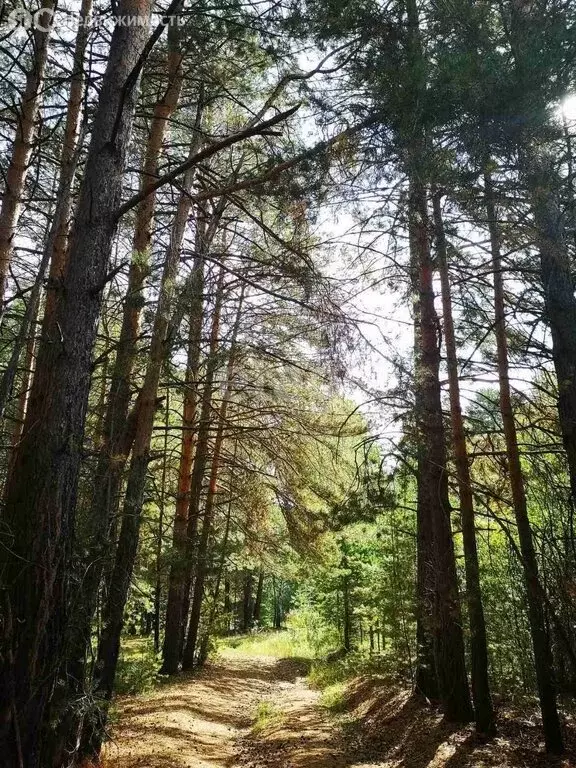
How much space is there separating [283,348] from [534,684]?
7.07 meters

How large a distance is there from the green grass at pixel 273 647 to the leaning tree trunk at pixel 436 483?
1588cm

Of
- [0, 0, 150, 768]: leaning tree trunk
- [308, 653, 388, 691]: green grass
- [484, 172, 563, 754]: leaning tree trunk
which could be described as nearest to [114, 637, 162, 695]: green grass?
[308, 653, 388, 691]: green grass

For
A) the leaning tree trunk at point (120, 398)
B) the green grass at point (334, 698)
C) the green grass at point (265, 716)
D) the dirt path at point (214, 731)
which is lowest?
the green grass at point (334, 698)

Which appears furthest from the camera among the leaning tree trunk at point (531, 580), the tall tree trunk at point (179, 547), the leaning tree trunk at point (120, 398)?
the tall tree trunk at point (179, 547)

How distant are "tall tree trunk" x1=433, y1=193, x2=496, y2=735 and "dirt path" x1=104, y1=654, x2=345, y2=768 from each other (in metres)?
2.07

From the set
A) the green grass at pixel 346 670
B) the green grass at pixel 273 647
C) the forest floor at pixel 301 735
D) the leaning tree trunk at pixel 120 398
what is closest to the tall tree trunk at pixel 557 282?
the forest floor at pixel 301 735

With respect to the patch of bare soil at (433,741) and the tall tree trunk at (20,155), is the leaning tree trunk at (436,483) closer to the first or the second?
the patch of bare soil at (433,741)

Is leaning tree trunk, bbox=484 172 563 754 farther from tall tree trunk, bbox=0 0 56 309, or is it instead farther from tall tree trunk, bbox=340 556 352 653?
tall tree trunk, bbox=340 556 352 653

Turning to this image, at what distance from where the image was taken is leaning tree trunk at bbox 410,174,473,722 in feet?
25.0

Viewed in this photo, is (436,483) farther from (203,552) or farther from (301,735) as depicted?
(203,552)

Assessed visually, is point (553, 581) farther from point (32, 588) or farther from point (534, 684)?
point (32, 588)

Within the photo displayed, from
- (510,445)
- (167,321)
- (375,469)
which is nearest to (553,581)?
(510,445)

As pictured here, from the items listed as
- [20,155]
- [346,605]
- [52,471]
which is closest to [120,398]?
[20,155]

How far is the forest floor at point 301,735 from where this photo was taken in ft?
20.2
